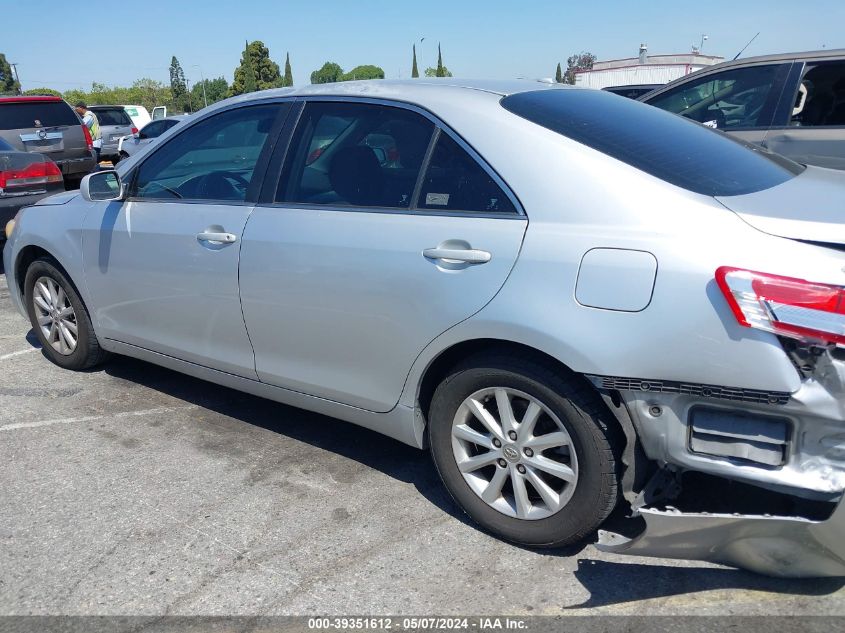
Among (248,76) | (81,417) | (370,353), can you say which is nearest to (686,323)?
(370,353)

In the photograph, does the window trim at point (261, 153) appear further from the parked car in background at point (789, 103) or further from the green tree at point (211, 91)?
the green tree at point (211, 91)

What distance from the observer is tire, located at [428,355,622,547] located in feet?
8.65

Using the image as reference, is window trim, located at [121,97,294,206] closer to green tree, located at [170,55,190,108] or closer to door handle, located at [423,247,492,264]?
door handle, located at [423,247,492,264]

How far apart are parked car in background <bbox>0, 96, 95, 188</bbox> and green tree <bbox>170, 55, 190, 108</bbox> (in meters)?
63.4

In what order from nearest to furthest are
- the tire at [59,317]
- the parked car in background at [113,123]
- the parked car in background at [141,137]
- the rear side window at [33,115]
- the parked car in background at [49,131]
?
the tire at [59,317] → the parked car in background at [49,131] → the rear side window at [33,115] → the parked car in background at [141,137] → the parked car in background at [113,123]

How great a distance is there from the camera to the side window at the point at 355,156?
3.18 meters

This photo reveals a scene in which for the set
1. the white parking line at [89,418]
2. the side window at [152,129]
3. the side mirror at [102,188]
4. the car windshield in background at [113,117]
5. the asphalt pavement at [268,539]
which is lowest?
the white parking line at [89,418]

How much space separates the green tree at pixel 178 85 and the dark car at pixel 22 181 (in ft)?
224

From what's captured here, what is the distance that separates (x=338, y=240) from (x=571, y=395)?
117cm

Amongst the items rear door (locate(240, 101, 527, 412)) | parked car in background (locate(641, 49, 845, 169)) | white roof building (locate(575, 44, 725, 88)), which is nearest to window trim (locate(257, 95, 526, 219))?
rear door (locate(240, 101, 527, 412))

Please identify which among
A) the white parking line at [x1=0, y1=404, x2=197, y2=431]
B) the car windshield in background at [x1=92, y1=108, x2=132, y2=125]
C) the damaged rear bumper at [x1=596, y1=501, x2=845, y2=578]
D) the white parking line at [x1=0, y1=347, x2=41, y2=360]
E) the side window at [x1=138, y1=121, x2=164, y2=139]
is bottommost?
the white parking line at [x1=0, y1=347, x2=41, y2=360]

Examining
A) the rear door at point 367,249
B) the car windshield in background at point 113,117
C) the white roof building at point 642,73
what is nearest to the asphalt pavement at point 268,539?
the rear door at point 367,249

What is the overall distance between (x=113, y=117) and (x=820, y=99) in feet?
66.3

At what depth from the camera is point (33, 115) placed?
1245 centimetres
